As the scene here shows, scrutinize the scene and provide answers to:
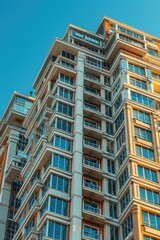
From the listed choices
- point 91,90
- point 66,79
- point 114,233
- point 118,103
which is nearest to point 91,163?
point 114,233

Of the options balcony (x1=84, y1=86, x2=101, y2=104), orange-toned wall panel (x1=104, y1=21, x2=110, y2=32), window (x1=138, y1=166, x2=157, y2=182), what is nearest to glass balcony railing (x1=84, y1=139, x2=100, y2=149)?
balcony (x1=84, y1=86, x2=101, y2=104)

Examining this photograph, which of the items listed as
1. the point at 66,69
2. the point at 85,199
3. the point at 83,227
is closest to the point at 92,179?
the point at 85,199

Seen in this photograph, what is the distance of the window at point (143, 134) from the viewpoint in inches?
2630

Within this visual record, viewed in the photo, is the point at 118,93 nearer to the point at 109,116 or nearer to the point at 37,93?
the point at 109,116

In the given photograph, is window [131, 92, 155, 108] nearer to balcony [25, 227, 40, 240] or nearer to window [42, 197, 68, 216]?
window [42, 197, 68, 216]

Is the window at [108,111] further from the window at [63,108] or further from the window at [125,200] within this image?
the window at [125,200]

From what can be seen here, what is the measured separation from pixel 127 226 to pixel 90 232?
13.6 feet

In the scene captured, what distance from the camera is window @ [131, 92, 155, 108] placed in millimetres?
72250

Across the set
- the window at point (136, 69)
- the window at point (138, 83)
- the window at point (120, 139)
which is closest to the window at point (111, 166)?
the window at point (120, 139)

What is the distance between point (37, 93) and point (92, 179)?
2376 centimetres

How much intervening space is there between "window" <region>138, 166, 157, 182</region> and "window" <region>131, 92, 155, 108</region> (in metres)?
12.1

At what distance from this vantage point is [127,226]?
192 feet

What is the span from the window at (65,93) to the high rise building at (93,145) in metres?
0.15

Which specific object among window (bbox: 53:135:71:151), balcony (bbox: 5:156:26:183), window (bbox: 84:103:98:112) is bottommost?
window (bbox: 53:135:71:151)
